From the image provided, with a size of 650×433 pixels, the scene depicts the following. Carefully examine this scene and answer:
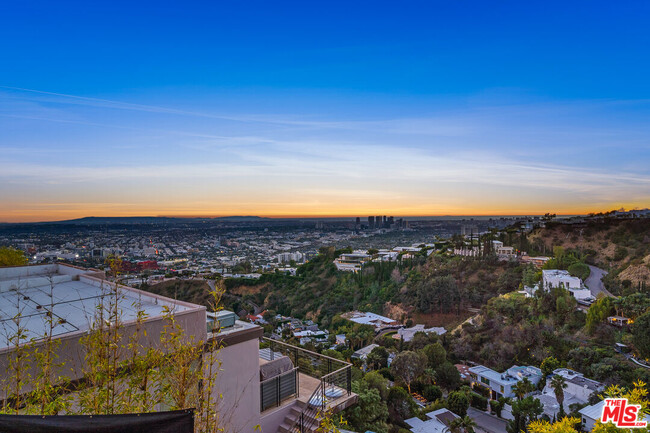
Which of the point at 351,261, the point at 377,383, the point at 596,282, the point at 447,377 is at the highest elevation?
the point at 596,282

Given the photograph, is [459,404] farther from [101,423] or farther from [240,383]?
[101,423]

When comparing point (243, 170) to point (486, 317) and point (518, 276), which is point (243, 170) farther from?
point (518, 276)

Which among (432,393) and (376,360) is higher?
(376,360)

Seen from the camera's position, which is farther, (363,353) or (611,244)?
(611,244)

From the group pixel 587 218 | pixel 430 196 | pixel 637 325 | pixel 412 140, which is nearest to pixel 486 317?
pixel 637 325

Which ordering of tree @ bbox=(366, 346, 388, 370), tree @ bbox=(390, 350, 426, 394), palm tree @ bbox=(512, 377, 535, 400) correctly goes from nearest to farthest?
palm tree @ bbox=(512, 377, 535, 400), tree @ bbox=(390, 350, 426, 394), tree @ bbox=(366, 346, 388, 370)

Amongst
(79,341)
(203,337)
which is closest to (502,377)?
(203,337)

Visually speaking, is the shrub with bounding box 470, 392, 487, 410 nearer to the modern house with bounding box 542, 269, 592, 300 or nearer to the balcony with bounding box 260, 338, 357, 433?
the modern house with bounding box 542, 269, 592, 300

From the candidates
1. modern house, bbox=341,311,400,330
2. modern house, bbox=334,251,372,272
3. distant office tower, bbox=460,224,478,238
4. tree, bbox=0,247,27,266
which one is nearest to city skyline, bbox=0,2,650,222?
tree, bbox=0,247,27,266
